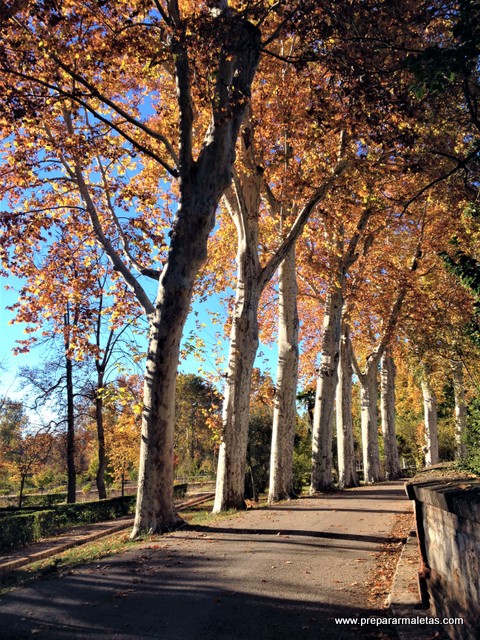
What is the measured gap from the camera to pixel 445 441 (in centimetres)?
4306

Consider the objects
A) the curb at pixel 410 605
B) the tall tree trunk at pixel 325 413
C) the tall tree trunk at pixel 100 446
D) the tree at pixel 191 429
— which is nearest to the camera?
the curb at pixel 410 605

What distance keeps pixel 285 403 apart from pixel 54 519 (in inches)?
429

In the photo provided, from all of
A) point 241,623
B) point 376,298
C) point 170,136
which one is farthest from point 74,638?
point 376,298

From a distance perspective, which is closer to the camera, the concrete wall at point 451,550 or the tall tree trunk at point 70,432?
the concrete wall at point 451,550

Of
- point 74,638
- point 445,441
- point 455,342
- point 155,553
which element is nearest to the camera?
point 74,638

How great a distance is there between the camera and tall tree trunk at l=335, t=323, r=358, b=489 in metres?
22.1

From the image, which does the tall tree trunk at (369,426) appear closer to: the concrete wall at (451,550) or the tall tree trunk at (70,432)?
the tall tree trunk at (70,432)

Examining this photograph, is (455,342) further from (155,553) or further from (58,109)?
(58,109)

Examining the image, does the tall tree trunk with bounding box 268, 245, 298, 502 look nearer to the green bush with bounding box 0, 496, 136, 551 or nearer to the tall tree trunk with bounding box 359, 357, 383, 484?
the green bush with bounding box 0, 496, 136, 551

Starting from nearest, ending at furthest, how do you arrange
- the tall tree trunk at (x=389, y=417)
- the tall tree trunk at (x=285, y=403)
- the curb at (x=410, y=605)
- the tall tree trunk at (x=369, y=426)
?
the curb at (x=410, y=605) → the tall tree trunk at (x=285, y=403) → the tall tree trunk at (x=369, y=426) → the tall tree trunk at (x=389, y=417)

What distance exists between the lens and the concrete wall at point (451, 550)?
9.65ft

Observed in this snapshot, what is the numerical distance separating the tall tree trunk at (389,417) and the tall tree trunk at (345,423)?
545 cm

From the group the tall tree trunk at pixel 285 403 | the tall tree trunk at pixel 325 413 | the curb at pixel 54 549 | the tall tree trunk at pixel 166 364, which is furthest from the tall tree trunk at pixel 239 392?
the tall tree trunk at pixel 325 413

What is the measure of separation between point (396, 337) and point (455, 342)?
940 centimetres
